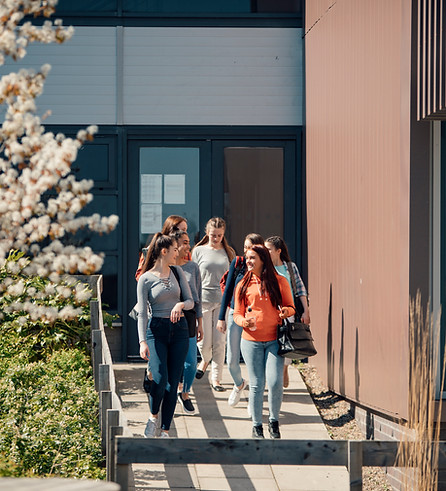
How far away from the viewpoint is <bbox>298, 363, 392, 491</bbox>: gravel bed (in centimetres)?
840

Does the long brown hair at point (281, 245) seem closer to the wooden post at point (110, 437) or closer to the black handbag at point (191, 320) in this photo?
the black handbag at point (191, 320)

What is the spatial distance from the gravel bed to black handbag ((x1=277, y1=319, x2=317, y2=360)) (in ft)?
3.75

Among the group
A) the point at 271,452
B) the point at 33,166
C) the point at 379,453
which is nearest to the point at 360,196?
the point at 379,453

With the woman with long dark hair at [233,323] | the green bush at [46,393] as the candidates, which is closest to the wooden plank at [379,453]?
the green bush at [46,393]

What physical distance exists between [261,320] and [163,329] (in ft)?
2.84

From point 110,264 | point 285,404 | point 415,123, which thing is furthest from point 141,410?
point 415,123

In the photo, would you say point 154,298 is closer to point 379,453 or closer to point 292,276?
point 292,276

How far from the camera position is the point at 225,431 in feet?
28.5

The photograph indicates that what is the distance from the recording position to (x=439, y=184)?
780cm

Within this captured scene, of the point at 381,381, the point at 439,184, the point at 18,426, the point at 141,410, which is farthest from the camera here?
the point at 141,410

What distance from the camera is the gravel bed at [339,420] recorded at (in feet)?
27.6

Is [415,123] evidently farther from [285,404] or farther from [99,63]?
[99,63]

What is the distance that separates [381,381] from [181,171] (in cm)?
468

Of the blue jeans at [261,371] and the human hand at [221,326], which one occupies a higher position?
the human hand at [221,326]
